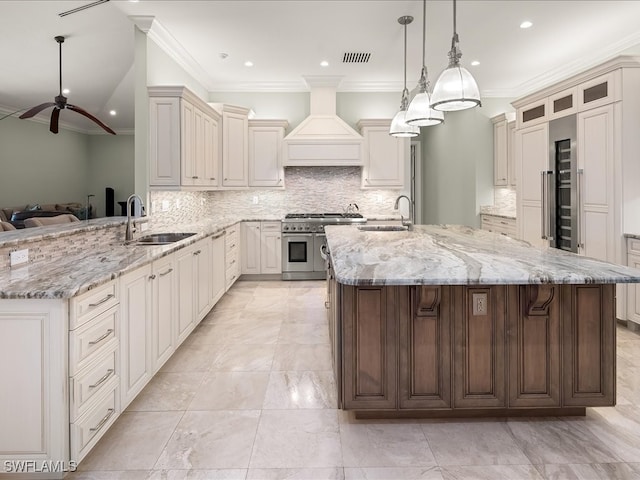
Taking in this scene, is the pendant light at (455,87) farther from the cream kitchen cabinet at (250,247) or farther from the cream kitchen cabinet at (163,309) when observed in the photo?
the cream kitchen cabinet at (250,247)

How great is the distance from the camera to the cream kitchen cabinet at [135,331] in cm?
228

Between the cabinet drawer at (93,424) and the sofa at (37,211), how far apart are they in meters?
1.35

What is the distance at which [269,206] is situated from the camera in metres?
6.82

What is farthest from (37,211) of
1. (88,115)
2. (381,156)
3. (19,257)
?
(381,156)

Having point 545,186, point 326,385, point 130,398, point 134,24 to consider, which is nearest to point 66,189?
point 130,398

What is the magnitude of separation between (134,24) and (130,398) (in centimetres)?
371

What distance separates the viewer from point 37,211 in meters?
2.89

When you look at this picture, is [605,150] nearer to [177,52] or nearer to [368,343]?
[368,343]

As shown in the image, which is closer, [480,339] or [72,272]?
[72,272]

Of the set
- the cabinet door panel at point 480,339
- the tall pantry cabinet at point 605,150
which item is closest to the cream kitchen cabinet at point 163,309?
the cabinet door panel at point 480,339

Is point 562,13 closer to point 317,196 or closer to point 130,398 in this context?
point 317,196

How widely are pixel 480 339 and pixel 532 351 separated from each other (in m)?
0.28

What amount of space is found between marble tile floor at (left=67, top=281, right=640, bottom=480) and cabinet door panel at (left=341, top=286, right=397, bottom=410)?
0.72 feet

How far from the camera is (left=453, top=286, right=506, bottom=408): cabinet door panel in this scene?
230cm
